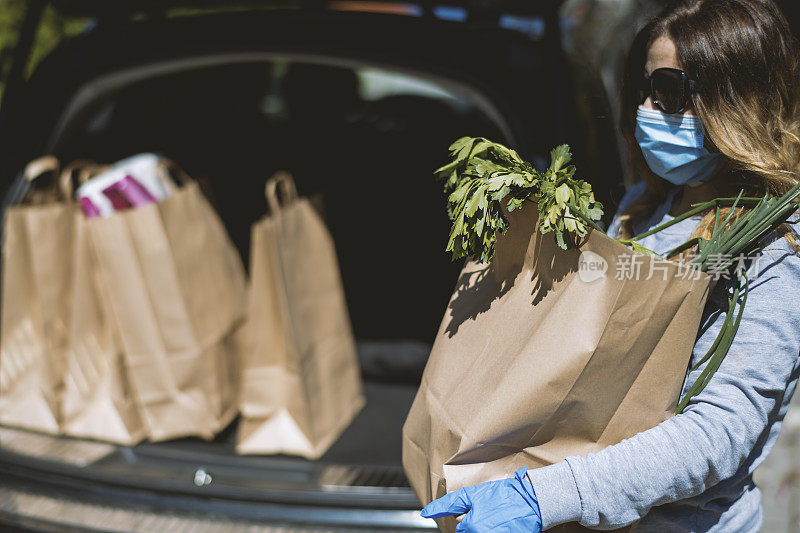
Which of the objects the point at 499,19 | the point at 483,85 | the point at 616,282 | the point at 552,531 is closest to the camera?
the point at 616,282

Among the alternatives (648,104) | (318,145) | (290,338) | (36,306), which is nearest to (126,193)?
(36,306)

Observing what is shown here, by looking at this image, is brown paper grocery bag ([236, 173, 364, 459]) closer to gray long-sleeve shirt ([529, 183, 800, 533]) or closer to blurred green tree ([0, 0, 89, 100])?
gray long-sleeve shirt ([529, 183, 800, 533])

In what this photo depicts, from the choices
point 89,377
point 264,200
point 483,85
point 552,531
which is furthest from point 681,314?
point 264,200

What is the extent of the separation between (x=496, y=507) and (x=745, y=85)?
71cm

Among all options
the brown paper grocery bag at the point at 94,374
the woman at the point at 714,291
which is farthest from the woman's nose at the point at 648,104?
the brown paper grocery bag at the point at 94,374

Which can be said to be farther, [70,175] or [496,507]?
[70,175]

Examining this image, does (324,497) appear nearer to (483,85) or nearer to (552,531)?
(552,531)

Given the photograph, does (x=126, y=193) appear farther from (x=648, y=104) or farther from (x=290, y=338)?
(x=648, y=104)

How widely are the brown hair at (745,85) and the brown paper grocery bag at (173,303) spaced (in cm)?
157

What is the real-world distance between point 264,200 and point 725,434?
86.2 inches

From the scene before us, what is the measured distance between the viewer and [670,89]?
0.98m

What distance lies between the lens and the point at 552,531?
0.93 meters

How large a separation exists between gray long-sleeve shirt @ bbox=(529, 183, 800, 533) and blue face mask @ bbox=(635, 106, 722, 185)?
0.61ft

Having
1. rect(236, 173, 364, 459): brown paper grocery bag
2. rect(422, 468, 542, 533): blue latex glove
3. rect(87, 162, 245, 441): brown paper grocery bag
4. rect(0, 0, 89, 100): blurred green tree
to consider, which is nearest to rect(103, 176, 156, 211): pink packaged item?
rect(87, 162, 245, 441): brown paper grocery bag
